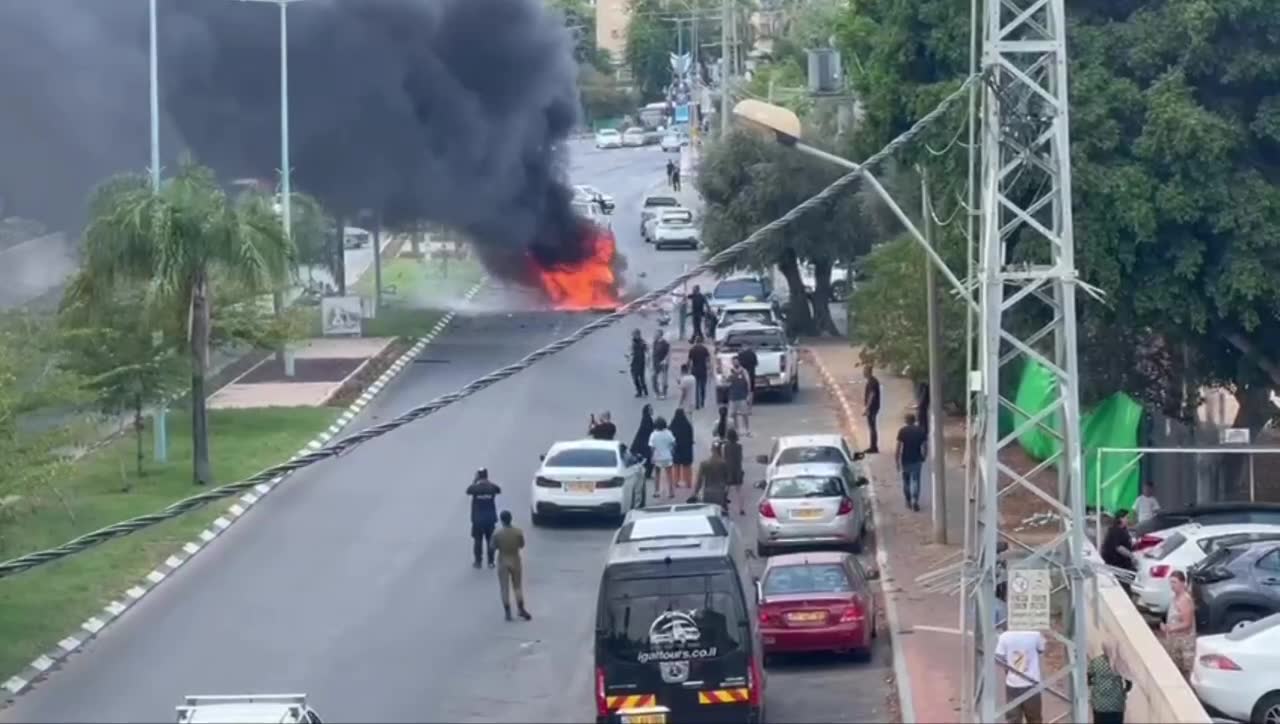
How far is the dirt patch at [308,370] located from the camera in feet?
160

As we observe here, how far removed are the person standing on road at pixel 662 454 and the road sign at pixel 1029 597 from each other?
52.7ft

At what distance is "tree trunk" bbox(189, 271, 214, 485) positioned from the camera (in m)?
36.1

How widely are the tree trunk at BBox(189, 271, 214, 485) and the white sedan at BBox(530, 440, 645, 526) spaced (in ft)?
19.7

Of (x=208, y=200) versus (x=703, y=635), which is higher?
(x=208, y=200)

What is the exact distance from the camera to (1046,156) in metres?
20.2

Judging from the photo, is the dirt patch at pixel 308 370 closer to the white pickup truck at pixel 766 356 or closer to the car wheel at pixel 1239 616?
the white pickup truck at pixel 766 356

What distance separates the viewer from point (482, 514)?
29.0 m

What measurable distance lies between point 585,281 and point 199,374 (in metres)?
25.7

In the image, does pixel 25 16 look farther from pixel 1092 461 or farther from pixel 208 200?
pixel 1092 461

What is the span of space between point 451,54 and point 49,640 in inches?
1713

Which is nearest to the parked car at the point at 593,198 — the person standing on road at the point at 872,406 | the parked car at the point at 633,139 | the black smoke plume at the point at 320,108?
the black smoke plume at the point at 320,108

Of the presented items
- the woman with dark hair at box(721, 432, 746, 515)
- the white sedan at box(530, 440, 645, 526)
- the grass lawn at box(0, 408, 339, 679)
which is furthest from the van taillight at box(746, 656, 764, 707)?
the woman with dark hair at box(721, 432, 746, 515)

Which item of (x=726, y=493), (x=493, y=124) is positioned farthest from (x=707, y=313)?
(x=726, y=493)

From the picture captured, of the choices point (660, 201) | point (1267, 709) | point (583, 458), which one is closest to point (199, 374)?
point (583, 458)
